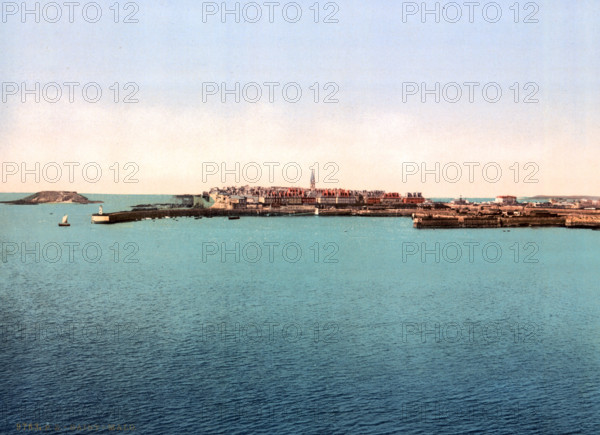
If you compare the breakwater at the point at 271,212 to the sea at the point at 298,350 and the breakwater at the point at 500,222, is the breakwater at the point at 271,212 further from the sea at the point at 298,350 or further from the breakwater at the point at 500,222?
the sea at the point at 298,350

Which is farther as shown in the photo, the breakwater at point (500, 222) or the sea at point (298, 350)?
the breakwater at point (500, 222)

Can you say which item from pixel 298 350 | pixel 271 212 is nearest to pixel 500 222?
pixel 271 212

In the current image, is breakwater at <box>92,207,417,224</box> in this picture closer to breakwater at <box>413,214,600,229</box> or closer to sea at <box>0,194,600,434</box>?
breakwater at <box>413,214,600,229</box>

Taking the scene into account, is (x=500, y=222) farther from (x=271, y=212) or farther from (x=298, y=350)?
(x=298, y=350)

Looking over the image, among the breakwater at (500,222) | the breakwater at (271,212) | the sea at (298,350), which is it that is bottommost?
the sea at (298,350)

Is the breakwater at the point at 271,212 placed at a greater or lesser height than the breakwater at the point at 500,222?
greater

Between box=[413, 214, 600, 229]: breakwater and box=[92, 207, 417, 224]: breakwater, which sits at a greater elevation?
box=[92, 207, 417, 224]: breakwater

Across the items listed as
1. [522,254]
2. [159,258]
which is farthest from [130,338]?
[522,254]

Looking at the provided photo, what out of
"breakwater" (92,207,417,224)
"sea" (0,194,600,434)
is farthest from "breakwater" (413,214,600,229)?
"sea" (0,194,600,434)

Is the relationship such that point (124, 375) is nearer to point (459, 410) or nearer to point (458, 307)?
point (459, 410)

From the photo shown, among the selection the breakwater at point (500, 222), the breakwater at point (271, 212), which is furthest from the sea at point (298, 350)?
the breakwater at point (271, 212)
